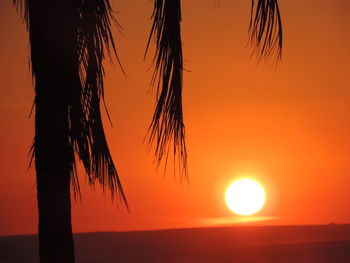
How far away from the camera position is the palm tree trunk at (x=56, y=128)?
346 cm

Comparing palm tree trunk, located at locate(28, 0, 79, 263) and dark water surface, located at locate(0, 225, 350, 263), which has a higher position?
dark water surface, located at locate(0, 225, 350, 263)

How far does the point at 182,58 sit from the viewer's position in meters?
3.41

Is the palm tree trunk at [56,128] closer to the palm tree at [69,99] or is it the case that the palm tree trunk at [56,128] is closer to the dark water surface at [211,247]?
the palm tree at [69,99]

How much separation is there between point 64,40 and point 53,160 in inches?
21.4

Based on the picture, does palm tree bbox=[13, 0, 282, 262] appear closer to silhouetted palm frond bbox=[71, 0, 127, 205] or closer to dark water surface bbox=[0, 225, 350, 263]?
silhouetted palm frond bbox=[71, 0, 127, 205]

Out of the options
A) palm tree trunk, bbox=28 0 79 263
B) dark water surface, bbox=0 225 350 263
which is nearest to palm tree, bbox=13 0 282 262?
palm tree trunk, bbox=28 0 79 263

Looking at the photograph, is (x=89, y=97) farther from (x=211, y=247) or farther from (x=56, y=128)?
(x=211, y=247)

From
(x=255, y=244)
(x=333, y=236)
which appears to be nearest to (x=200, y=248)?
(x=255, y=244)

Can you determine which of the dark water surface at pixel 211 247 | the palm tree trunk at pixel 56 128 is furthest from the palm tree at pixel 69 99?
the dark water surface at pixel 211 247

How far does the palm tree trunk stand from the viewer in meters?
3.46

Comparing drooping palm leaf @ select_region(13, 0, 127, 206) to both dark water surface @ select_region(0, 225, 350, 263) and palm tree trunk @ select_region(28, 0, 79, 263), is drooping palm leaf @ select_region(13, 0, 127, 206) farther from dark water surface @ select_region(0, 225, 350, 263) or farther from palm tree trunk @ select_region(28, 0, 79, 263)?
dark water surface @ select_region(0, 225, 350, 263)

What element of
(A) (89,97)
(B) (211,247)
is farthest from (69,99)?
(B) (211,247)

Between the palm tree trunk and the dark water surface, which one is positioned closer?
the palm tree trunk

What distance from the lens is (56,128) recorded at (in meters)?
3.48
